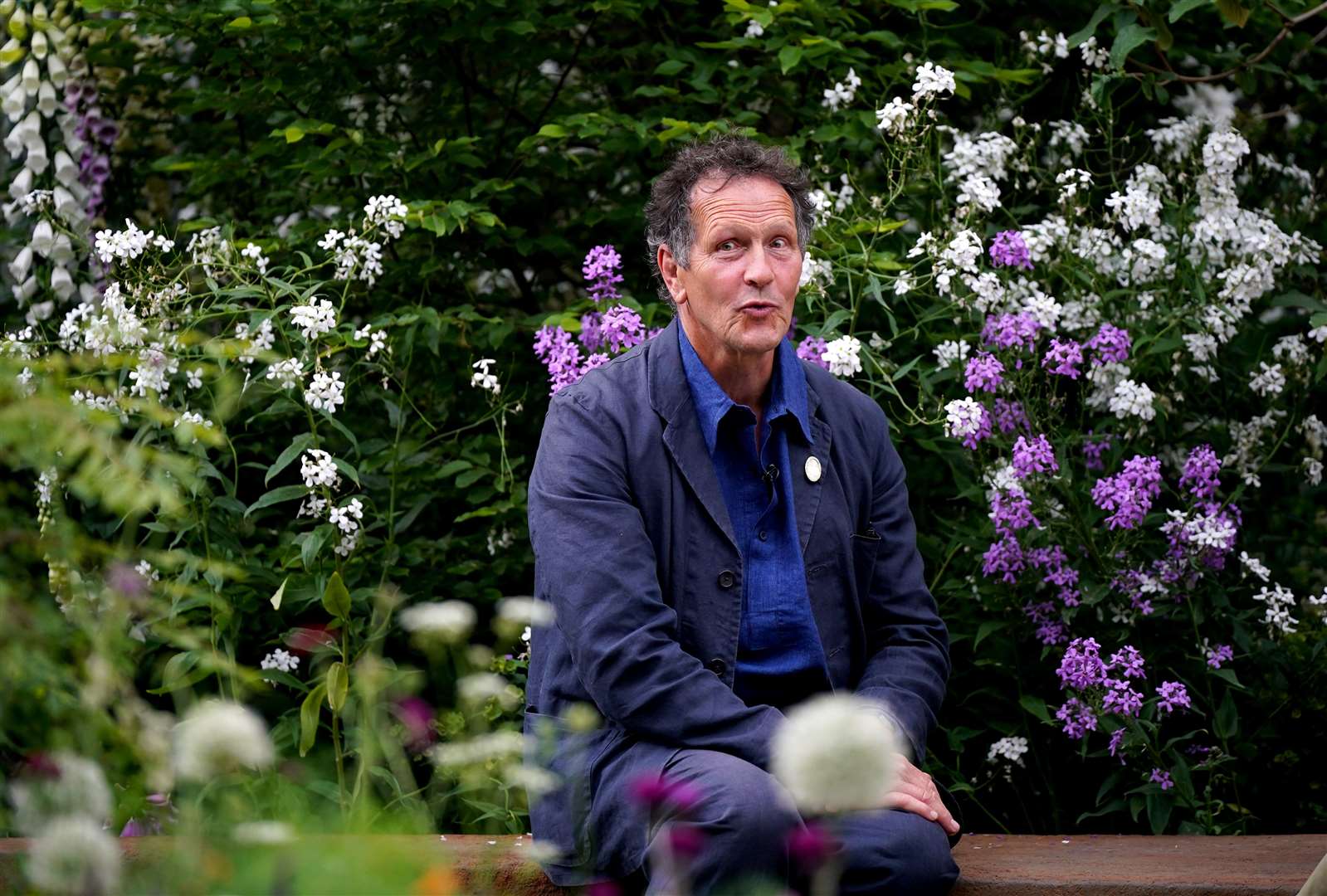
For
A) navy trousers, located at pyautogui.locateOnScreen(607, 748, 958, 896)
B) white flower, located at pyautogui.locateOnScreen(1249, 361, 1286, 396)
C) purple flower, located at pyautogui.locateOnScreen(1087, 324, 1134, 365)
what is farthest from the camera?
white flower, located at pyautogui.locateOnScreen(1249, 361, 1286, 396)

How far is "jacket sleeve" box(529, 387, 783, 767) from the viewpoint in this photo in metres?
2.56

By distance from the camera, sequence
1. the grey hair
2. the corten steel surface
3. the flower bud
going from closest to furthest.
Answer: the corten steel surface < the grey hair < the flower bud

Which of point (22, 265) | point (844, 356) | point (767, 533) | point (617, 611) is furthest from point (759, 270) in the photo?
point (22, 265)

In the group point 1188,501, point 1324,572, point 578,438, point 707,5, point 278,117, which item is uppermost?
point 707,5

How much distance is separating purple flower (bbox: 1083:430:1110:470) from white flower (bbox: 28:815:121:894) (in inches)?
112

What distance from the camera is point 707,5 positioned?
4.81 metres

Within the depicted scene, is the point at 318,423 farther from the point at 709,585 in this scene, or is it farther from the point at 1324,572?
the point at 1324,572

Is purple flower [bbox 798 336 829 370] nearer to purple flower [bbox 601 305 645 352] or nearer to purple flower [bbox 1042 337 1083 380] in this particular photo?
purple flower [bbox 601 305 645 352]

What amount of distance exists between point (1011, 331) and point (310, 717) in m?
1.72

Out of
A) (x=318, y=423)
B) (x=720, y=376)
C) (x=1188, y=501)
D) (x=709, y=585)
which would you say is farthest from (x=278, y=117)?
(x=1188, y=501)

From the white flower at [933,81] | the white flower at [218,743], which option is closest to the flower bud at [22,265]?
the white flower at [933,81]

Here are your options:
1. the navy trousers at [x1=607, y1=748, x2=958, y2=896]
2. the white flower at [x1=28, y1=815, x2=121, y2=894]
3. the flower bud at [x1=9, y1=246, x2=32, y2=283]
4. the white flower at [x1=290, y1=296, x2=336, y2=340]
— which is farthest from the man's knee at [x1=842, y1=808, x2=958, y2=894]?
the flower bud at [x1=9, y1=246, x2=32, y2=283]

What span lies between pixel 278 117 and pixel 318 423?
997 millimetres

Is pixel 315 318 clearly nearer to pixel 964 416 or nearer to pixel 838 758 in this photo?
pixel 964 416
